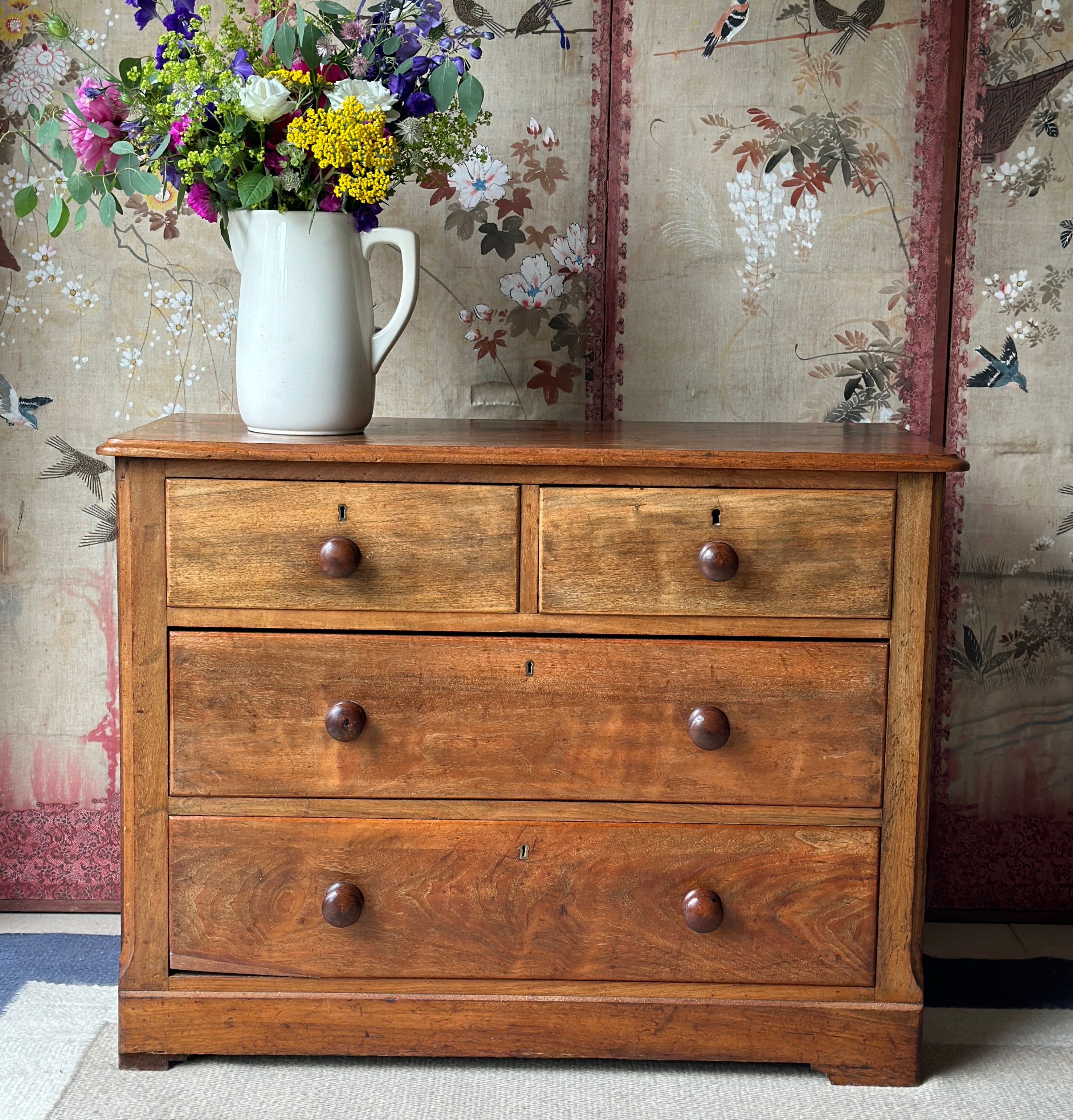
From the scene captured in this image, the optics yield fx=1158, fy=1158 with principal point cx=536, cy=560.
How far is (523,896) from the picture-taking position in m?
1.54

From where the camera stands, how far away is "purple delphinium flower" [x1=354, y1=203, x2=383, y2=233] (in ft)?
5.07

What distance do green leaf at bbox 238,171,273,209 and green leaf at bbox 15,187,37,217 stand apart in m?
0.34

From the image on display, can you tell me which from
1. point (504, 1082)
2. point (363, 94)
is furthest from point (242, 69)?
point (504, 1082)

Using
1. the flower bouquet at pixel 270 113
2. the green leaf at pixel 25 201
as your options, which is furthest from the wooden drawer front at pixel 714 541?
the green leaf at pixel 25 201

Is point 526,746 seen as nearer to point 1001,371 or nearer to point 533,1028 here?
point 533,1028

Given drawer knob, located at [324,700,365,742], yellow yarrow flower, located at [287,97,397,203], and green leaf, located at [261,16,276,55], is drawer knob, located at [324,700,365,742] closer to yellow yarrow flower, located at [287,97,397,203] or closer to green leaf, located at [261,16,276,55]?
yellow yarrow flower, located at [287,97,397,203]

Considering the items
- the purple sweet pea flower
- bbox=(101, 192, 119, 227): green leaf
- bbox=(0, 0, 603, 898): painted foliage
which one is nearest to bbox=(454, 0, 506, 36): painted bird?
bbox=(0, 0, 603, 898): painted foliage

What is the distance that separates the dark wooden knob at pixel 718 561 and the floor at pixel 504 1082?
27.6 inches

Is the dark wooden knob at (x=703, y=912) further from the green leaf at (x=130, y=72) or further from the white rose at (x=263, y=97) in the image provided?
the green leaf at (x=130, y=72)

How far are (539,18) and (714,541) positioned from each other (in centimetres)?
98

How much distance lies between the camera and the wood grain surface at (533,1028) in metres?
1.56

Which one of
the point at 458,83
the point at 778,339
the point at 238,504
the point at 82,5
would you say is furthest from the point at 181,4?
the point at 778,339

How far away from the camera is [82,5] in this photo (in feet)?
6.15

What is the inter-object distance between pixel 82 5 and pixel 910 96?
1.36 metres
